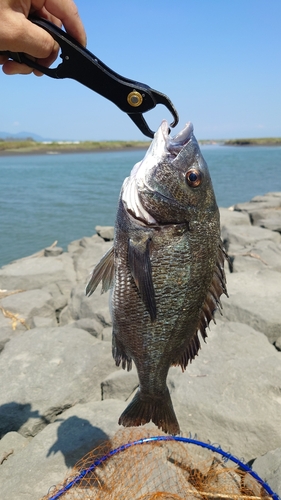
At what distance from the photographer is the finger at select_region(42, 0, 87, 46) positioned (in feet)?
7.75

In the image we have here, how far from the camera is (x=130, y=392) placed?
4.13m

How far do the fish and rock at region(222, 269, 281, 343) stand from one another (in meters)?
3.00

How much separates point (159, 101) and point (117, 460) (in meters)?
2.59

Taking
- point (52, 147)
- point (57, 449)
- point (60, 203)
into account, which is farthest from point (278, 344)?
point (52, 147)

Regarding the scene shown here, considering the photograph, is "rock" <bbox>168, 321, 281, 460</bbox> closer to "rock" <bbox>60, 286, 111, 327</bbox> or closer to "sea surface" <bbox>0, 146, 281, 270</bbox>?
"rock" <bbox>60, 286, 111, 327</bbox>

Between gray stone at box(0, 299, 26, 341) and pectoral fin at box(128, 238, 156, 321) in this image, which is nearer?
pectoral fin at box(128, 238, 156, 321)

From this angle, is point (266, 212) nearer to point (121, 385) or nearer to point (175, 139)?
point (121, 385)

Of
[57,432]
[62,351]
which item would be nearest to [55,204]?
[62,351]

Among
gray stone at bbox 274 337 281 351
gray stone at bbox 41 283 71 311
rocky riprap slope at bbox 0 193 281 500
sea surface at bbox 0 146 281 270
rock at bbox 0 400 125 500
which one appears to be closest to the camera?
rock at bbox 0 400 125 500

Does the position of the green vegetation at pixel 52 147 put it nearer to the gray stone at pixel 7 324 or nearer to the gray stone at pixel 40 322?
the gray stone at pixel 7 324

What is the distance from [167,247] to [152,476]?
1.80 m

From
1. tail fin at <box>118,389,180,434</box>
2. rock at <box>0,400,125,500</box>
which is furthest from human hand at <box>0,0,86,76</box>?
rock at <box>0,400,125,500</box>

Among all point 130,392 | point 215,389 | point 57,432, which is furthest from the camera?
point 130,392

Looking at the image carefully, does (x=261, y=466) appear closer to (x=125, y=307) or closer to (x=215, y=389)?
(x=215, y=389)
